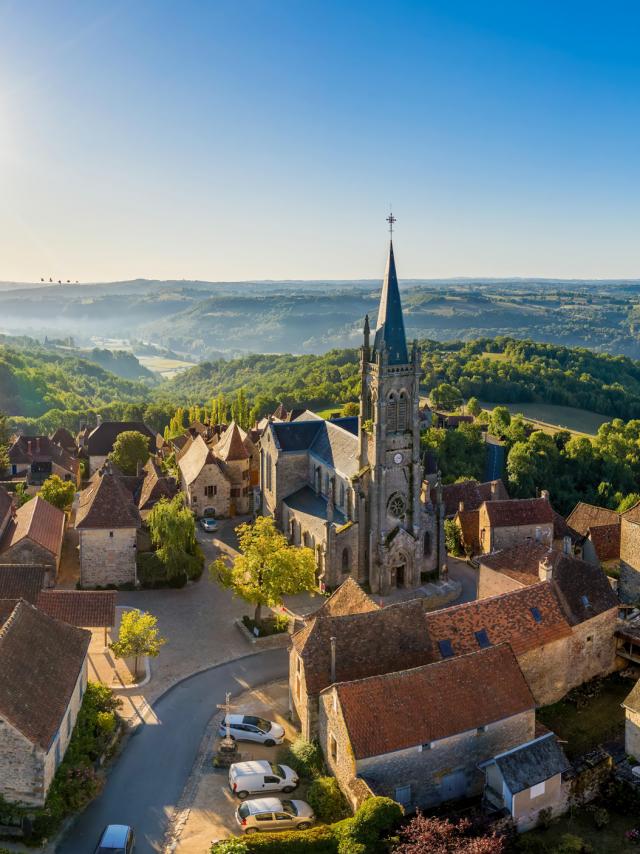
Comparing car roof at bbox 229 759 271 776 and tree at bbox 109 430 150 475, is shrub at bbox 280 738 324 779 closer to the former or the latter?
car roof at bbox 229 759 271 776

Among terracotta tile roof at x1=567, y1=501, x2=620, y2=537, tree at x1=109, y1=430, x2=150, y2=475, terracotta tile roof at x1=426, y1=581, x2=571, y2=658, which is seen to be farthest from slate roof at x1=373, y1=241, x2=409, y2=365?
tree at x1=109, y1=430, x2=150, y2=475

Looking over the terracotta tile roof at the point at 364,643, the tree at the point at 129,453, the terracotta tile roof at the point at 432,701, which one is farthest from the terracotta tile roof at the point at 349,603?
the tree at the point at 129,453

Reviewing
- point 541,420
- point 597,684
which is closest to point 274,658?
point 597,684

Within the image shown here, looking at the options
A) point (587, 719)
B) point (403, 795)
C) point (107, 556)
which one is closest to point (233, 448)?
point (107, 556)

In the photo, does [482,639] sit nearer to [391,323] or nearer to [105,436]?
[391,323]

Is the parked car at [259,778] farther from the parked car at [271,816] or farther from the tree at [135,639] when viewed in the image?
the tree at [135,639]

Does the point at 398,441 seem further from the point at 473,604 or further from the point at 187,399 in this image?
the point at 187,399

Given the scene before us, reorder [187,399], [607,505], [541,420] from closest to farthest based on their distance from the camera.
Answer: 1. [607,505]
2. [541,420]
3. [187,399]
